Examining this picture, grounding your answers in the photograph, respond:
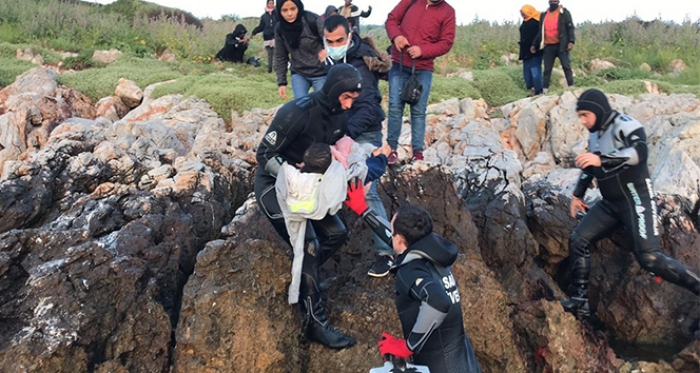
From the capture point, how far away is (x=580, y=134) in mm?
12656

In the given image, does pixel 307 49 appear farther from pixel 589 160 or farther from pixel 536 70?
pixel 536 70

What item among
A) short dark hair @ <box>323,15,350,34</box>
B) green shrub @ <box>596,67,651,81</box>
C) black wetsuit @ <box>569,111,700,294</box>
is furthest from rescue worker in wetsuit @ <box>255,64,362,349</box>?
green shrub @ <box>596,67,651,81</box>

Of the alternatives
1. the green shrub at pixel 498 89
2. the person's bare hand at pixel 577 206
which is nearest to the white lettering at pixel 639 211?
the person's bare hand at pixel 577 206

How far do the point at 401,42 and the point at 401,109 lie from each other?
2.73 ft

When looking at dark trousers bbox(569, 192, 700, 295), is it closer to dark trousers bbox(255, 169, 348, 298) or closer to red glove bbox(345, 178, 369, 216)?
red glove bbox(345, 178, 369, 216)

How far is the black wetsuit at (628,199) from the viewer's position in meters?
5.74

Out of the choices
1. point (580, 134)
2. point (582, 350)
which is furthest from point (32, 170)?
point (580, 134)

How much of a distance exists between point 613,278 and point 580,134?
6539 millimetres

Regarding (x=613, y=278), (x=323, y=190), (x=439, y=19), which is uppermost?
(x=439, y=19)

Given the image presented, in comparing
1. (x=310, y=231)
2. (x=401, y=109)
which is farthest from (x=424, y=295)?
(x=401, y=109)

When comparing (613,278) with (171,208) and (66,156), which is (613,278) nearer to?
(171,208)

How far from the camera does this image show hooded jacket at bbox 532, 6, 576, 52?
572 inches

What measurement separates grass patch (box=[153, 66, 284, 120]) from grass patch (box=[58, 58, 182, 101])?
3.89 ft

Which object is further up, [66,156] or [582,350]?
[66,156]
